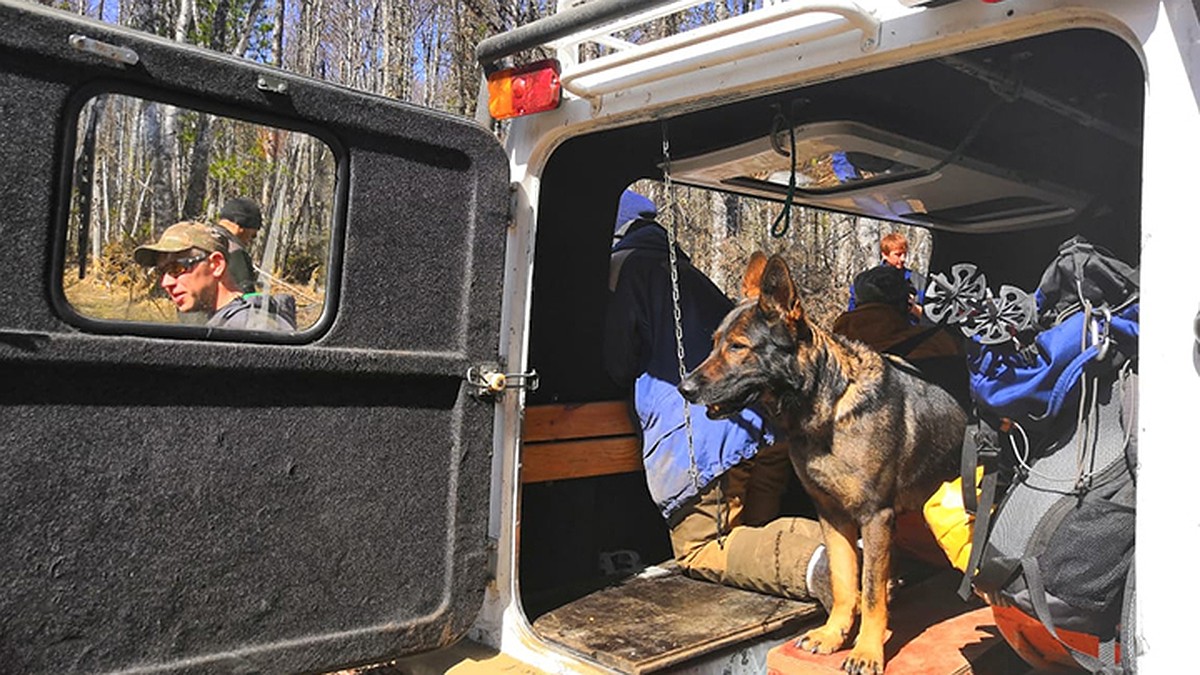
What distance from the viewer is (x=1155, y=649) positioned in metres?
1.66

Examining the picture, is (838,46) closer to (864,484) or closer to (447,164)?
(447,164)

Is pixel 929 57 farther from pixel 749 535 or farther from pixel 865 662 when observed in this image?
pixel 749 535

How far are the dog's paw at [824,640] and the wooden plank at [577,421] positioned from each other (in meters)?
1.08

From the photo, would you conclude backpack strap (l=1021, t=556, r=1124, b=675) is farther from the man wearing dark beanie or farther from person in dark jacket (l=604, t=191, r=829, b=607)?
the man wearing dark beanie

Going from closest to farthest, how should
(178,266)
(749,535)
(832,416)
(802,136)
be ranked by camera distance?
(178,266) → (832,416) → (802,136) → (749,535)

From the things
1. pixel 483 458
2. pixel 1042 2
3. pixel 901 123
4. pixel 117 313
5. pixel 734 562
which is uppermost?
pixel 901 123

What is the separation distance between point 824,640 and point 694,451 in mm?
854

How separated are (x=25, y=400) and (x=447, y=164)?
43.8 inches

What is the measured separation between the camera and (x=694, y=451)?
3.54m

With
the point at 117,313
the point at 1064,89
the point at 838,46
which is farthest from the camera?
the point at 1064,89

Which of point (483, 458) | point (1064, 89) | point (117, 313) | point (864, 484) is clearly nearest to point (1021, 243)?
point (1064, 89)

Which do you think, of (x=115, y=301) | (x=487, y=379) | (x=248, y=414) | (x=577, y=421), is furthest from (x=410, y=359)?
(x=577, y=421)

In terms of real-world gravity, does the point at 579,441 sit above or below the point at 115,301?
below

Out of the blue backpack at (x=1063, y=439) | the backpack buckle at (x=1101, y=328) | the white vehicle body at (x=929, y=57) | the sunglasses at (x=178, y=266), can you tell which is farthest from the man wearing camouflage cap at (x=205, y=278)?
the backpack buckle at (x=1101, y=328)
